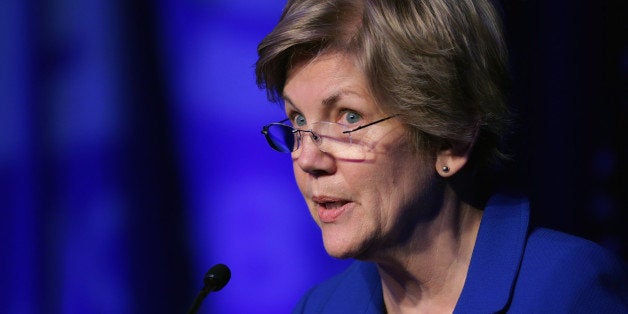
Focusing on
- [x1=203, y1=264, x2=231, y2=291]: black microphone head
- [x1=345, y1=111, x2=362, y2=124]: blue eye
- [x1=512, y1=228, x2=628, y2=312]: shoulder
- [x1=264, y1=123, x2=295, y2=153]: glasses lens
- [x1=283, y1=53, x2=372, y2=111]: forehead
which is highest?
[x1=283, y1=53, x2=372, y2=111]: forehead

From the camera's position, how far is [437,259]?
1546 millimetres

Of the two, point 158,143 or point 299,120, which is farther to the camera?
point 158,143

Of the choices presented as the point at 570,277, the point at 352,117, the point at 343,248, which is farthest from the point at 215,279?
the point at 570,277

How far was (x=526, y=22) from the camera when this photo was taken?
1973 millimetres

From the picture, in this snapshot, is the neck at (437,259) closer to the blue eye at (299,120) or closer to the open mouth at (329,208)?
the open mouth at (329,208)

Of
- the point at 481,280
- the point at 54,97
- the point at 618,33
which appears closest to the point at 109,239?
the point at 54,97

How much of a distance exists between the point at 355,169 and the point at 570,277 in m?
0.41

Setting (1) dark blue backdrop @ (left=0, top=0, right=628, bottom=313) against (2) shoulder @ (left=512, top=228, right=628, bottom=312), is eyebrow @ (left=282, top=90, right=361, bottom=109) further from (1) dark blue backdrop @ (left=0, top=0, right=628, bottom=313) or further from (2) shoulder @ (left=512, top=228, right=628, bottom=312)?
(1) dark blue backdrop @ (left=0, top=0, right=628, bottom=313)

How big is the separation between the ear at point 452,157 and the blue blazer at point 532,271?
0.46ft

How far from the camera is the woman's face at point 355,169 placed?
1.42m

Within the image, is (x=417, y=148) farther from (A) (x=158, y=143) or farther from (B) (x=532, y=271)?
(A) (x=158, y=143)

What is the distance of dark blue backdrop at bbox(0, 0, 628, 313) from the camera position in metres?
1.95

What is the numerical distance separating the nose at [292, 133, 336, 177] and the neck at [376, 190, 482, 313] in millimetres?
198

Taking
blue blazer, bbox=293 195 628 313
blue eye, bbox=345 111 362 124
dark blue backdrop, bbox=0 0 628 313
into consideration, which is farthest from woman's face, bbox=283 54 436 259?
dark blue backdrop, bbox=0 0 628 313
